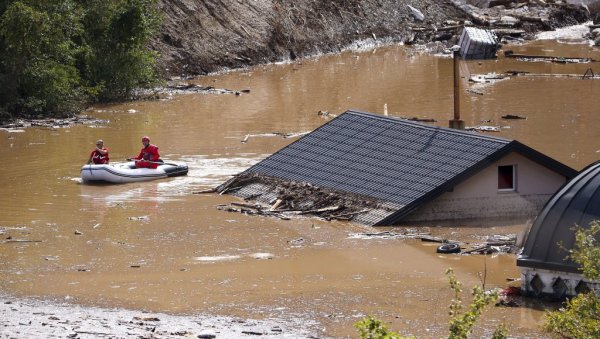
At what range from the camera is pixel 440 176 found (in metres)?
24.5

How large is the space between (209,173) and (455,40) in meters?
33.7

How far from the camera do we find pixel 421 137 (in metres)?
26.1

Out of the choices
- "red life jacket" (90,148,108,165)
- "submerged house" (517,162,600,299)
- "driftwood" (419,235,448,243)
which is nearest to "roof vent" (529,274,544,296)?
"submerged house" (517,162,600,299)

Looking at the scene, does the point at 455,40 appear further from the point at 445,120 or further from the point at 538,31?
the point at 445,120

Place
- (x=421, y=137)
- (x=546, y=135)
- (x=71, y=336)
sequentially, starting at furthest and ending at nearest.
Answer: (x=546, y=135)
(x=421, y=137)
(x=71, y=336)

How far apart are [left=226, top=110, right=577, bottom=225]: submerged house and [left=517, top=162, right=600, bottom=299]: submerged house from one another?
5783mm

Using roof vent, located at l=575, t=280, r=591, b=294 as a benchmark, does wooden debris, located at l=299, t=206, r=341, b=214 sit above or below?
below

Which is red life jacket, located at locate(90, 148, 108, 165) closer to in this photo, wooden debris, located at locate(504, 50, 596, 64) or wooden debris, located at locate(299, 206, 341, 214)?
wooden debris, located at locate(299, 206, 341, 214)

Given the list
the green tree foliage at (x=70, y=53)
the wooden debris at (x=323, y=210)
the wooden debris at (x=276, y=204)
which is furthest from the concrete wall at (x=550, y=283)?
the green tree foliage at (x=70, y=53)

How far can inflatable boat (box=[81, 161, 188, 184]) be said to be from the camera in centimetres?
2969

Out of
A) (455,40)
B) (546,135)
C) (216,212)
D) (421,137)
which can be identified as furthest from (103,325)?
(455,40)

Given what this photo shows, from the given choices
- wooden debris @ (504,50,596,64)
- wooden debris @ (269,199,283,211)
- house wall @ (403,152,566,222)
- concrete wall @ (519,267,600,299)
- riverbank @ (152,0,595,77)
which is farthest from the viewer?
wooden debris @ (504,50,596,64)

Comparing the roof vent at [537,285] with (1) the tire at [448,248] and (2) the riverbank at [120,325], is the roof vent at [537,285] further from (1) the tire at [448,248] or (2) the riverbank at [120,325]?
(1) the tire at [448,248]

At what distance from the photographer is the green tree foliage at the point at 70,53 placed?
39.6 metres
